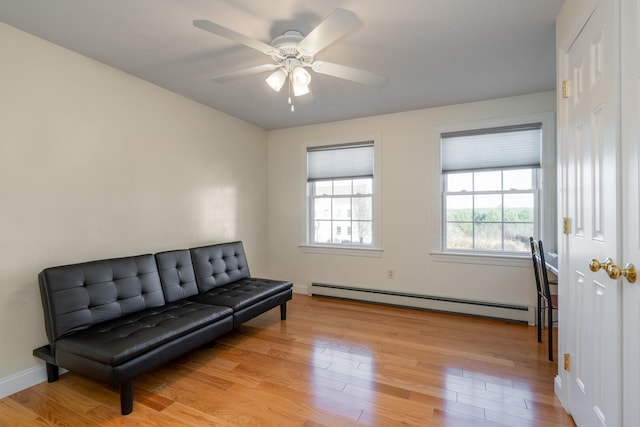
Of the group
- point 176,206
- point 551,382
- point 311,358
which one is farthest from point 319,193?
point 551,382

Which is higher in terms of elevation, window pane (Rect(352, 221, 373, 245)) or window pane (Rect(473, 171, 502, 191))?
window pane (Rect(473, 171, 502, 191))

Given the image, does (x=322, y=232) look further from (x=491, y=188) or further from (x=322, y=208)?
(x=491, y=188)

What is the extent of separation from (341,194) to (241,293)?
2.00m

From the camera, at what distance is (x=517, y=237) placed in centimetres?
334

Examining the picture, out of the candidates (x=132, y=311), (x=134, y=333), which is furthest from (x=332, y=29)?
(x=132, y=311)

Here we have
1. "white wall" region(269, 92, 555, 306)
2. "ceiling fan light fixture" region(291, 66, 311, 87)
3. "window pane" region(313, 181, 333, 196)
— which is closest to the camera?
"ceiling fan light fixture" region(291, 66, 311, 87)

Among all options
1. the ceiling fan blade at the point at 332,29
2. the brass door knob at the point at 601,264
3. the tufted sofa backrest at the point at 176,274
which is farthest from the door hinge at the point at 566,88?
the tufted sofa backrest at the point at 176,274

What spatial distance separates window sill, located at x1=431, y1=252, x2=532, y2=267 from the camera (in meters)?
3.24

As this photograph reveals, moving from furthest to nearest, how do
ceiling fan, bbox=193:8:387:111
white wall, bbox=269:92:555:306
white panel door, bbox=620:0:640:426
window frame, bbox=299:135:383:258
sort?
window frame, bbox=299:135:383:258
white wall, bbox=269:92:555:306
ceiling fan, bbox=193:8:387:111
white panel door, bbox=620:0:640:426

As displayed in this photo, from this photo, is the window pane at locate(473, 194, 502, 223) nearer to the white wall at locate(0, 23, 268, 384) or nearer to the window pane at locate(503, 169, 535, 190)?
the window pane at locate(503, 169, 535, 190)

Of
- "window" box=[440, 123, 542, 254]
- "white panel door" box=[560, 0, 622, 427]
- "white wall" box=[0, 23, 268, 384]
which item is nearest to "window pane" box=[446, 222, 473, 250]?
"window" box=[440, 123, 542, 254]

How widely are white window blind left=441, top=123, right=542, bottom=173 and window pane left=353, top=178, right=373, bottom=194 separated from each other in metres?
0.93

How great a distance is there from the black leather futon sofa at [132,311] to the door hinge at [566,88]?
2.81 m

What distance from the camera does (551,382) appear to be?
83.6 inches
